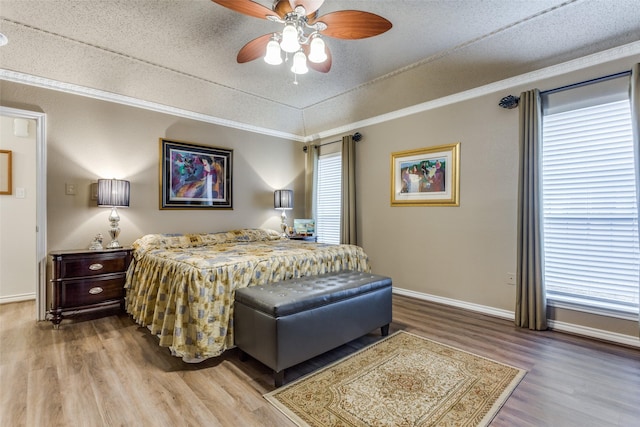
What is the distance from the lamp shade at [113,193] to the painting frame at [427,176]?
3.34 meters

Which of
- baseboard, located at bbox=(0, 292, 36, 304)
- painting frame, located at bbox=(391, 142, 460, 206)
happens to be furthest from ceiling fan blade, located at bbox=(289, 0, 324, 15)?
baseboard, located at bbox=(0, 292, 36, 304)

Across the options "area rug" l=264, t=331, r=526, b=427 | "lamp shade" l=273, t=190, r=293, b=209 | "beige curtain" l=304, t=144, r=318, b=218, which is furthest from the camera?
"beige curtain" l=304, t=144, r=318, b=218

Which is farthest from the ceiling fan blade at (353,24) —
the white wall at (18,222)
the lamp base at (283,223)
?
the white wall at (18,222)

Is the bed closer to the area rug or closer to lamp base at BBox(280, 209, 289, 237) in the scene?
the area rug

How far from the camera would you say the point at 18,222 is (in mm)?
3873

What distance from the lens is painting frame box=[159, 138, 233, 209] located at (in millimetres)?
4000

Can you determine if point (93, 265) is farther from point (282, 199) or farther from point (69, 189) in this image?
point (282, 199)

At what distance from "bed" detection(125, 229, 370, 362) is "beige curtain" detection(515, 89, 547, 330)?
A: 1678mm

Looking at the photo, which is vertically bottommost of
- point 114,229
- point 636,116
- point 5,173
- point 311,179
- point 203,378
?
point 203,378

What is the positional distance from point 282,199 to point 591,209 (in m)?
3.76

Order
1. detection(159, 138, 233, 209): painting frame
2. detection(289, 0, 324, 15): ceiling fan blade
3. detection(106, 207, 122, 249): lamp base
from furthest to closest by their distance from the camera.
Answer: detection(159, 138, 233, 209): painting frame < detection(106, 207, 122, 249): lamp base < detection(289, 0, 324, 15): ceiling fan blade

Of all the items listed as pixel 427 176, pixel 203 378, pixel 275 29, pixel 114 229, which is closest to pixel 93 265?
pixel 114 229

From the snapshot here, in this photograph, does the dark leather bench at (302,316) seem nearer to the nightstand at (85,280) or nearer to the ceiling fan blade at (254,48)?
the nightstand at (85,280)

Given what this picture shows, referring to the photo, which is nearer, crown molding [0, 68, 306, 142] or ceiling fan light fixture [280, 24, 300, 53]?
ceiling fan light fixture [280, 24, 300, 53]
